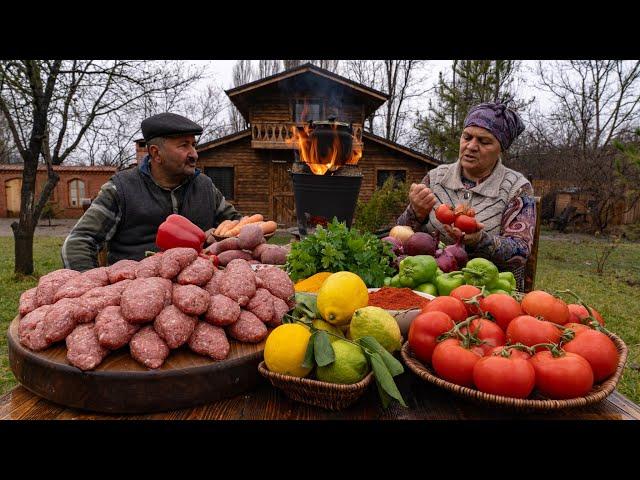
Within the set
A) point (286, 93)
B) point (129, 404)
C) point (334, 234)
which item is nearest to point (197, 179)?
point (334, 234)

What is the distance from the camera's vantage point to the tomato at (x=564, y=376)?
4.28 feet

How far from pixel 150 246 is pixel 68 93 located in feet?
25.1

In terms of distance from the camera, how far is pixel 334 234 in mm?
2408

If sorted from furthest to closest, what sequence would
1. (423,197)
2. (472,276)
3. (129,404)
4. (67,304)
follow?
(423,197) → (472,276) → (67,304) → (129,404)

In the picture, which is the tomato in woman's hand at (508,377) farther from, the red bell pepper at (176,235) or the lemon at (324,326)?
the red bell pepper at (176,235)

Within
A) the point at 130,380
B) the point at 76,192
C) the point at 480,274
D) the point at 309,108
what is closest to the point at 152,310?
the point at 130,380

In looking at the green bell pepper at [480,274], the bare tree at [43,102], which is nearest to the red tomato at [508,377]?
the green bell pepper at [480,274]

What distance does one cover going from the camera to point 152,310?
4.65ft

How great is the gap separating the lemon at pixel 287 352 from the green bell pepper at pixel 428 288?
39.9 inches

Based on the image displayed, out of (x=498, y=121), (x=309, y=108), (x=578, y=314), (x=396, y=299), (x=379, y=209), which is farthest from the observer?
(x=309, y=108)

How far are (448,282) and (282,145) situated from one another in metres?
17.0

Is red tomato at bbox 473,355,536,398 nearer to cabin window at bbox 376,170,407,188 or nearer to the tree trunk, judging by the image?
→ the tree trunk

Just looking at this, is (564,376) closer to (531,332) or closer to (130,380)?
(531,332)
